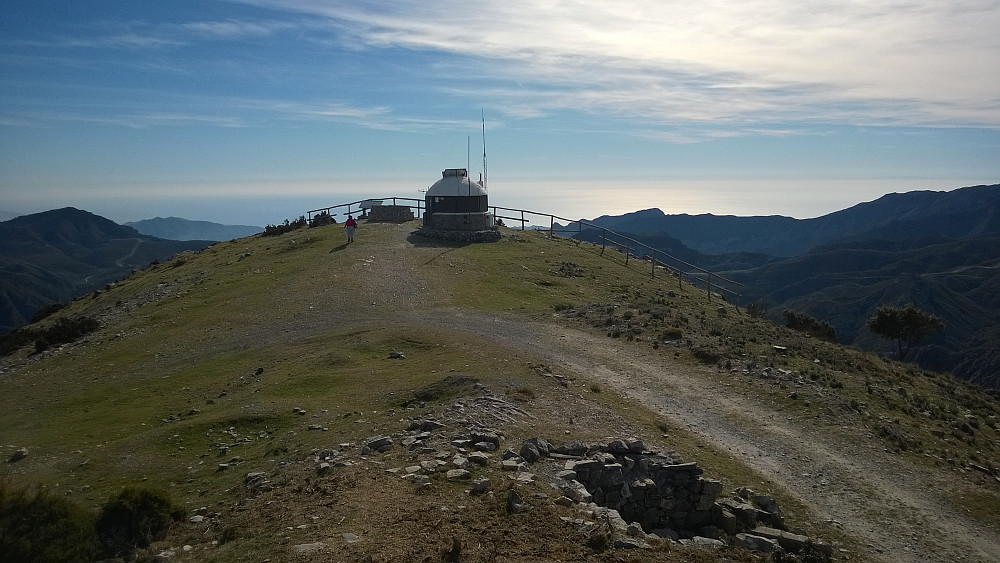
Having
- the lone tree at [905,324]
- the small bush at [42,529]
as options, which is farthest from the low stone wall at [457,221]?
the small bush at [42,529]

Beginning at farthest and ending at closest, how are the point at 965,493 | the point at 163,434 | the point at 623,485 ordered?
1. the point at 163,434
2. the point at 965,493
3. the point at 623,485

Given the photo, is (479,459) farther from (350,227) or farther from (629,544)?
(350,227)

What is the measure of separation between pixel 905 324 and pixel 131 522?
42955 mm

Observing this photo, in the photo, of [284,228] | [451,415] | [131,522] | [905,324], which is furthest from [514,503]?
[284,228]

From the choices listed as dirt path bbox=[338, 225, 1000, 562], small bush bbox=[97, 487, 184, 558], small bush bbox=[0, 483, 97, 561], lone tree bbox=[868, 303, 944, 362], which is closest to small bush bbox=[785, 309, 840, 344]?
lone tree bbox=[868, 303, 944, 362]

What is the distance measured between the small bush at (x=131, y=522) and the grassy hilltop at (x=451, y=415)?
36cm

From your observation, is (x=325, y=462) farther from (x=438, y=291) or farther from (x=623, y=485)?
(x=438, y=291)

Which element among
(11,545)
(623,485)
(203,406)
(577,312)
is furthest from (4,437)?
(577,312)

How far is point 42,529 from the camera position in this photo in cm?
1033

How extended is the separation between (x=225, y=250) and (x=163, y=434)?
36383 millimetres

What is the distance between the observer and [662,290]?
39.5m

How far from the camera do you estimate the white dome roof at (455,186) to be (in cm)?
4781

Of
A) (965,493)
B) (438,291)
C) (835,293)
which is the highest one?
(438,291)

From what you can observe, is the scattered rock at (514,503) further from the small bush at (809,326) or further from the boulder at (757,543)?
the small bush at (809,326)
